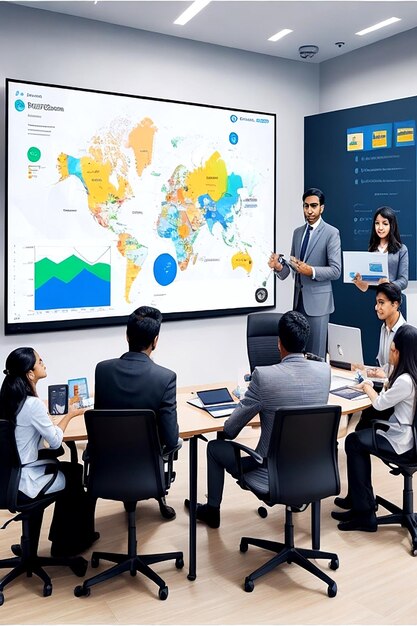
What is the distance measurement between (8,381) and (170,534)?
1.44 metres

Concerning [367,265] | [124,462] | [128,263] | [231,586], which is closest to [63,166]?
[128,263]

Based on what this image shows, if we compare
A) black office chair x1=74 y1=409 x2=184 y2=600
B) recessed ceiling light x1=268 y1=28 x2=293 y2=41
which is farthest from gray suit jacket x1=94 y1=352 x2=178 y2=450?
recessed ceiling light x1=268 y1=28 x2=293 y2=41

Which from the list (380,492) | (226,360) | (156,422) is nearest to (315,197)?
(226,360)

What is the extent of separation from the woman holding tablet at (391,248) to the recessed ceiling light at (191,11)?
7.37ft

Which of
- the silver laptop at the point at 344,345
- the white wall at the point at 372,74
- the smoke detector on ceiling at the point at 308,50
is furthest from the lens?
the smoke detector on ceiling at the point at 308,50

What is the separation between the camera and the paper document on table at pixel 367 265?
5.35m

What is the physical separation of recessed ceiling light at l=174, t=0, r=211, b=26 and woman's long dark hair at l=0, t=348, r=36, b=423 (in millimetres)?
3545

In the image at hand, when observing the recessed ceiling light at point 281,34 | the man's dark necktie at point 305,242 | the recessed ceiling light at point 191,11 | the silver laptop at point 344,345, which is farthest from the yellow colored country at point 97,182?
the silver laptop at point 344,345

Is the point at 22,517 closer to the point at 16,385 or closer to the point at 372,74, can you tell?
the point at 16,385

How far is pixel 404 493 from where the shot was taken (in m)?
3.75

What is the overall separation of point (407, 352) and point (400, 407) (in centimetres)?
30

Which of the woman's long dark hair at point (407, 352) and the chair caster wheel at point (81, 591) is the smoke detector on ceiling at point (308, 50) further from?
the chair caster wheel at point (81, 591)

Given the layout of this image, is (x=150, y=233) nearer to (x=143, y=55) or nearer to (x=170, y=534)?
(x=143, y=55)

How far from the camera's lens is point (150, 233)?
6125mm
